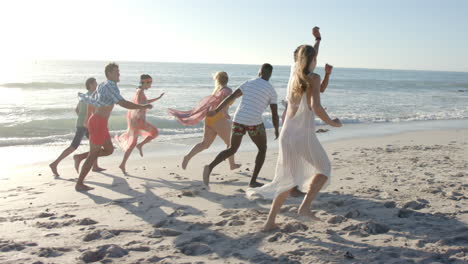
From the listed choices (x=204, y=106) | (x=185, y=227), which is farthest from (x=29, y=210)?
(x=204, y=106)

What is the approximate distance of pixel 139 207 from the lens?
552 cm

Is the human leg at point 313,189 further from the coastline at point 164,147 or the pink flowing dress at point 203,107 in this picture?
the coastline at point 164,147

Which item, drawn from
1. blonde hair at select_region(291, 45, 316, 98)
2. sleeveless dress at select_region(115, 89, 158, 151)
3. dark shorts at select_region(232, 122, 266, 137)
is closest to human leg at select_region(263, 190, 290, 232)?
blonde hair at select_region(291, 45, 316, 98)

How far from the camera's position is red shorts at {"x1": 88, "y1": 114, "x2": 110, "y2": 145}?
619cm

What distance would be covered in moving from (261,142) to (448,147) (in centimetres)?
582

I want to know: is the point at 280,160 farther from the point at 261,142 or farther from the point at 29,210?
the point at 29,210

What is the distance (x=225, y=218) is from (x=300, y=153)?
1300 millimetres

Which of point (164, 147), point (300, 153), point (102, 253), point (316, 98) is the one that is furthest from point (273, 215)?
point (164, 147)

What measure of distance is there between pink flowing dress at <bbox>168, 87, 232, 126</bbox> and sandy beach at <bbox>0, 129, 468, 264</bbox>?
0.97 m

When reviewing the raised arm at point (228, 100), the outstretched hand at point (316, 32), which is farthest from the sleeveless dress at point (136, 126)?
the outstretched hand at point (316, 32)

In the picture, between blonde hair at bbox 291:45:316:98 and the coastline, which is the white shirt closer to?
blonde hair at bbox 291:45:316:98

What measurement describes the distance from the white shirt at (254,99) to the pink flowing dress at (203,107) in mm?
831

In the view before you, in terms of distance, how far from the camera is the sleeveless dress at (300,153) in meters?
4.20

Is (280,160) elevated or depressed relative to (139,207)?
elevated
